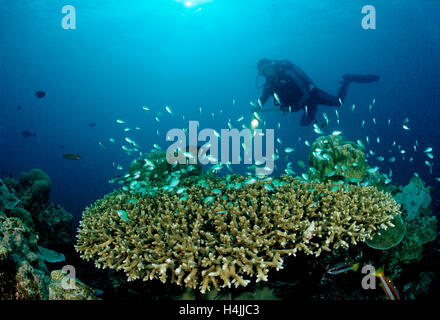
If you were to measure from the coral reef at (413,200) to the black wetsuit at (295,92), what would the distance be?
6.49 m

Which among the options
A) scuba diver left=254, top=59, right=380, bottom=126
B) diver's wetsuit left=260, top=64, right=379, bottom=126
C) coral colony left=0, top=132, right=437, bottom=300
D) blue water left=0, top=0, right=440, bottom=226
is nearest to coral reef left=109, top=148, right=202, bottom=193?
coral colony left=0, top=132, right=437, bottom=300

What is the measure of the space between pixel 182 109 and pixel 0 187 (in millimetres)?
108632

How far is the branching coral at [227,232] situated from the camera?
11.1 feet

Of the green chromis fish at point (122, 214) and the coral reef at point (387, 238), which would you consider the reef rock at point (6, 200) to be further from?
the coral reef at point (387, 238)

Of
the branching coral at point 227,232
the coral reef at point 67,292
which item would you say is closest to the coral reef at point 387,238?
the branching coral at point 227,232

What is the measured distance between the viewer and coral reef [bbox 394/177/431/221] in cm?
622

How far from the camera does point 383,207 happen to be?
4.37 meters

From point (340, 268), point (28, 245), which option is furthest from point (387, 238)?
point (28, 245)

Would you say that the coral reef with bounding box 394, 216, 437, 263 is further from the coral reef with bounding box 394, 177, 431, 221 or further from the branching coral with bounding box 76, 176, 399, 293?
the branching coral with bounding box 76, 176, 399, 293

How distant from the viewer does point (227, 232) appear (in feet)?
12.4

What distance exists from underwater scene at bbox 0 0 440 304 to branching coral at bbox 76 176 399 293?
34 mm

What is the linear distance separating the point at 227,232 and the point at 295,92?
10803 mm

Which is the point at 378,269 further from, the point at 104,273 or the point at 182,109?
the point at 182,109
